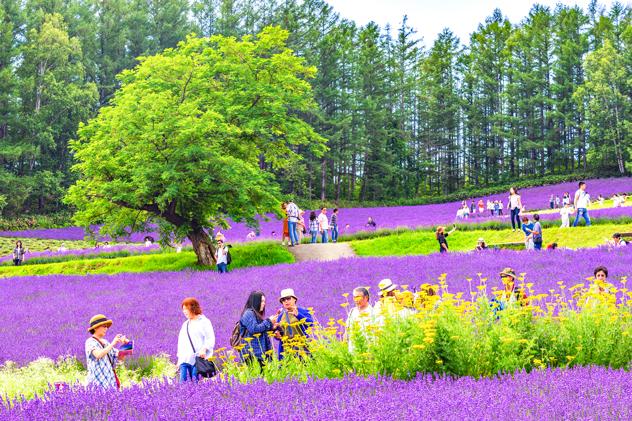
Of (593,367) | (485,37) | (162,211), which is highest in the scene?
(485,37)

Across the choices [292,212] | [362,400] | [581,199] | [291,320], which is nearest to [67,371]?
[291,320]

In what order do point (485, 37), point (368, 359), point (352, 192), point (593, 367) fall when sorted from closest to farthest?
1. point (593, 367)
2. point (368, 359)
3. point (352, 192)
4. point (485, 37)

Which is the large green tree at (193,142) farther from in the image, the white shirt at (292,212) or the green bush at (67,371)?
the green bush at (67,371)

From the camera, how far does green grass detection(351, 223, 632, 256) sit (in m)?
25.3

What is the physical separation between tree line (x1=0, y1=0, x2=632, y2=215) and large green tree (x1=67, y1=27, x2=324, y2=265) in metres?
32.2

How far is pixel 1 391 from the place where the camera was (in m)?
8.93

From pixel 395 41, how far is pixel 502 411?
262 ft

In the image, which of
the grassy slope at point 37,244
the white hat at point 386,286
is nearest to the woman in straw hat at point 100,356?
the white hat at point 386,286

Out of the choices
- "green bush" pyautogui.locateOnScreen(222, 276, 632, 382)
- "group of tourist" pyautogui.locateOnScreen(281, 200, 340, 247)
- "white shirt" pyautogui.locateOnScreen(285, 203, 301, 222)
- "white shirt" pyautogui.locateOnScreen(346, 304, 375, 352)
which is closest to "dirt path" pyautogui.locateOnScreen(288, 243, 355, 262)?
"group of tourist" pyautogui.locateOnScreen(281, 200, 340, 247)

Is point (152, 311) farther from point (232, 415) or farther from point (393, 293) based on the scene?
point (232, 415)

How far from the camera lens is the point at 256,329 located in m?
8.30

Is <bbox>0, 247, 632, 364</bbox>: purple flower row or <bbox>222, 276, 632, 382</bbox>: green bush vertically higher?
<bbox>222, 276, 632, 382</bbox>: green bush

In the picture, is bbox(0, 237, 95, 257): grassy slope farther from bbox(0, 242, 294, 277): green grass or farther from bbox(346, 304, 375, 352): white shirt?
bbox(346, 304, 375, 352): white shirt

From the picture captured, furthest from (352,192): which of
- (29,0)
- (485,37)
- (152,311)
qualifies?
(152,311)
